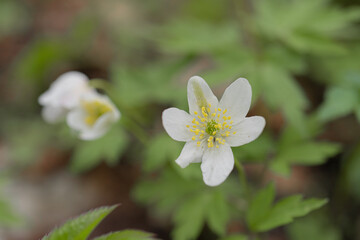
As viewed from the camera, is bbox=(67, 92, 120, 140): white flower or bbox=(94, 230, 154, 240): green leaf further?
bbox=(67, 92, 120, 140): white flower

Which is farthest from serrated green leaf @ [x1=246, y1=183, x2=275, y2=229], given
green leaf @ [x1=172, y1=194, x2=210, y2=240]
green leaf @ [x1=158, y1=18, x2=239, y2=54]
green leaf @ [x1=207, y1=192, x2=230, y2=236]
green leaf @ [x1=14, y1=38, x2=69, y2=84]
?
green leaf @ [x1=14, y1=38, x2=69, y2=84]

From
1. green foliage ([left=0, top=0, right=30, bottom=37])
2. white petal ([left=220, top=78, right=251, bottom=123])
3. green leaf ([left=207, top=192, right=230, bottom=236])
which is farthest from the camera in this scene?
green foliage ([left=0, top=0, right=30, bottom=37])

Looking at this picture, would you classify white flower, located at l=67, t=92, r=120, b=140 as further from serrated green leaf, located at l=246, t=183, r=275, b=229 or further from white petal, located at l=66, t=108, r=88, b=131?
serrated green leaf, located at l=246, t=183, r=275, b=229

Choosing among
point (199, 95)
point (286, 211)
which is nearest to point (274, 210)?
point (286, 211)

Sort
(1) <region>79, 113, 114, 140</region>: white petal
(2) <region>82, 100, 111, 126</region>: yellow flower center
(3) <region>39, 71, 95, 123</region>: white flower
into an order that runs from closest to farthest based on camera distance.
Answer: (1) <region>79, 113, 114, 140</region>: white petal < (2) <region>82, 100, 111, 126</region>: yellow flower center < (3) <region>39, 71, 95, 123</region>: white flower

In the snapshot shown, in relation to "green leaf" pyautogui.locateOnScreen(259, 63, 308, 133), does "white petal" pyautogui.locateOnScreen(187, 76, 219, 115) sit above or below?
below

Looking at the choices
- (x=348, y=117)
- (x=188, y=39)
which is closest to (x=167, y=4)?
(x=188, y=39)
